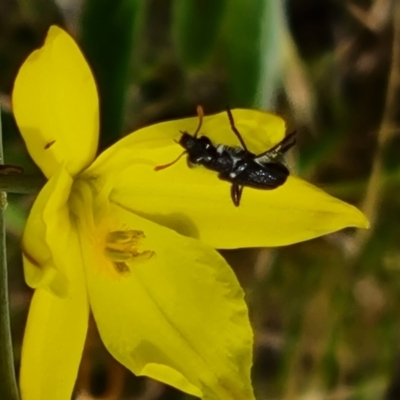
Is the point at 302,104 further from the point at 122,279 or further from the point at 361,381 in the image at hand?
the point at 122,279

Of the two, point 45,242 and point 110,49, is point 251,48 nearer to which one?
point 110,49

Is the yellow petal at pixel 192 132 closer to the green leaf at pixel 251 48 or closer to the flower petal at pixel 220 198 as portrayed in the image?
the flower petal at pixel 220 198

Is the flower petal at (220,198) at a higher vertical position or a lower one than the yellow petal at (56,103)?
lower

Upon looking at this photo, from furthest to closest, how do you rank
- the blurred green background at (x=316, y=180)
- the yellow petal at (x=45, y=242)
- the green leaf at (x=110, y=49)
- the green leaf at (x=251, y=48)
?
Result: the blurred green background at (x=316, y=180) → the green leaf at (x=251, y=48) → the green leaf at (x=110, y=49) → the yellow petal at (x=45, y=242)

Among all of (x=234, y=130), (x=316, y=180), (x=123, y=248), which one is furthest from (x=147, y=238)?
(x=316, y=180)

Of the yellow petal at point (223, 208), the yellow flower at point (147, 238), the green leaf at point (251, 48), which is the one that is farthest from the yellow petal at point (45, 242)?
the green leaf at point (251, 48)

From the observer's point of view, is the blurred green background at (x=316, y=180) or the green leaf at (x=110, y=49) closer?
the green leaf at (x=110, y=49)

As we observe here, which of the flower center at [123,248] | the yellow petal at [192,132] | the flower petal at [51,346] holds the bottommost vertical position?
the flower petal at [51,346]
